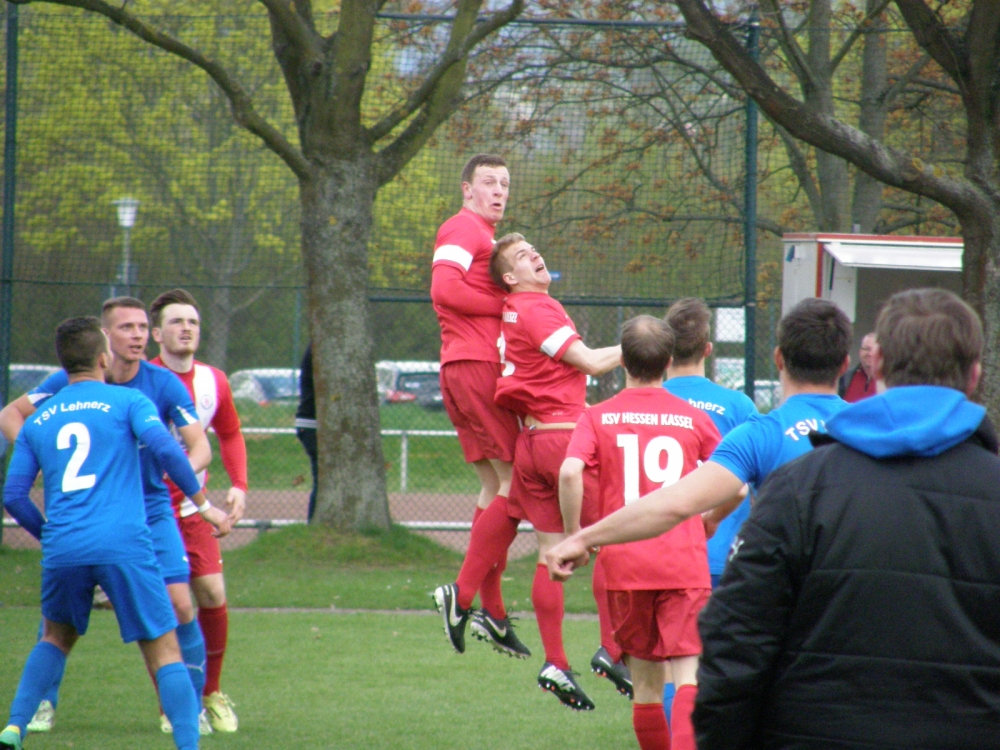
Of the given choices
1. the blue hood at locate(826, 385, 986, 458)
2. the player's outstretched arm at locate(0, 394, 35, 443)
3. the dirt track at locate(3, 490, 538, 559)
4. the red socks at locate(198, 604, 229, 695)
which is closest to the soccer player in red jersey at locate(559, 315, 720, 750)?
the blue hood at locate(826, 385, 986, 458)

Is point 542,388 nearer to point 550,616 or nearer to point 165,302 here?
point 550,616

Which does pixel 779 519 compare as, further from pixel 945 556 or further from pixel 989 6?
pixel 989 6

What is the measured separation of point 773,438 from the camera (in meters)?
3.35

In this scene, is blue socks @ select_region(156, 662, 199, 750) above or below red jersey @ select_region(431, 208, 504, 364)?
below

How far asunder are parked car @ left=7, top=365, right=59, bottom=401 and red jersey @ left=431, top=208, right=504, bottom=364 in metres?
12.9

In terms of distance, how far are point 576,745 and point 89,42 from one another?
31.2 ft

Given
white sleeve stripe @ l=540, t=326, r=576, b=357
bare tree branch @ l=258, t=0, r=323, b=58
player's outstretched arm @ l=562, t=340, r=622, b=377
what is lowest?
player's outstretched arm @ l=562, t=340, r=622, b=377

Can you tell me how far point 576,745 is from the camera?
5.79m

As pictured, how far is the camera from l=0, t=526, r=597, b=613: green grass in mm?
9430

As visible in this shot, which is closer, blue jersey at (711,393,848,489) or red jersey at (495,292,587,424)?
blue jersey at (711,393,848,489)

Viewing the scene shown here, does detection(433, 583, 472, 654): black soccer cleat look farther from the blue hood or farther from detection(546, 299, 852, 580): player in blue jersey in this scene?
the blue hood

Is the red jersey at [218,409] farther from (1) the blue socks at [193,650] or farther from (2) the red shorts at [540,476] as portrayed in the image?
(2) the red shorts at [540,476]

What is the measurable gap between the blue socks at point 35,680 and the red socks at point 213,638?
1152mm

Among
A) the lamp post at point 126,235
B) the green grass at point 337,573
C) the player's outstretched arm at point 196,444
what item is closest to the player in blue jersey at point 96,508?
the player's outstretched arm at point 196,444
